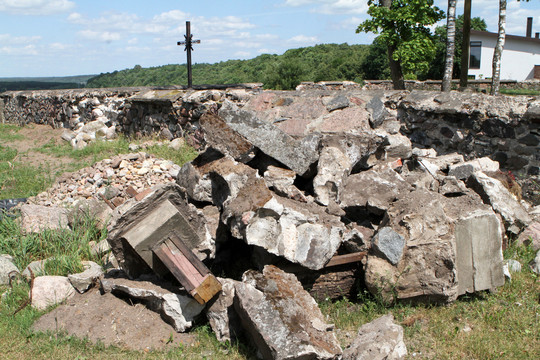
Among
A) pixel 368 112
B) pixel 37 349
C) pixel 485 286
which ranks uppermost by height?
pixel 368 112

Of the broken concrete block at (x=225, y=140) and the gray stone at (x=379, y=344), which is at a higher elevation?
the broken concrete block at (x=225, y=140)

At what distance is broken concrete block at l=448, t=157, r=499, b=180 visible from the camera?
5062mm

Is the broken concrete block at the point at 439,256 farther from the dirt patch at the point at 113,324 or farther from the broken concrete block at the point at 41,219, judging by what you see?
the broken concrete block at the point at 41,219

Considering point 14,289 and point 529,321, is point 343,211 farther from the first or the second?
point 14,289

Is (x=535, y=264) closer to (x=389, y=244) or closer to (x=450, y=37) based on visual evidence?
(x=389, y=244)

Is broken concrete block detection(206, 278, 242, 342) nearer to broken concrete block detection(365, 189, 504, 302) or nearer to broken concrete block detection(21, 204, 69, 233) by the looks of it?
broken concrete block detection(365, 189, 504, 302)

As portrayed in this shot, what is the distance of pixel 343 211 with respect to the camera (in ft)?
13.8

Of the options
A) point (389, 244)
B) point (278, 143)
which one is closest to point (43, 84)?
point (278, 143)

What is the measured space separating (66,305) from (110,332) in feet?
1.95

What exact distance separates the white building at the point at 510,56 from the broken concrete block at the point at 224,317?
115 feet

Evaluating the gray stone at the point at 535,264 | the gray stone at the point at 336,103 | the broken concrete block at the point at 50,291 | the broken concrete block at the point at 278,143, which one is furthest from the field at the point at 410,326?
the gray stone at the point at 336,103

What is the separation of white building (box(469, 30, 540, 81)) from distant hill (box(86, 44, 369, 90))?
8160 mm

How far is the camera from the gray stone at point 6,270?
456 cm

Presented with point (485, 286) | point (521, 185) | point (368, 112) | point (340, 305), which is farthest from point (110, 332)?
point (521, 185)
